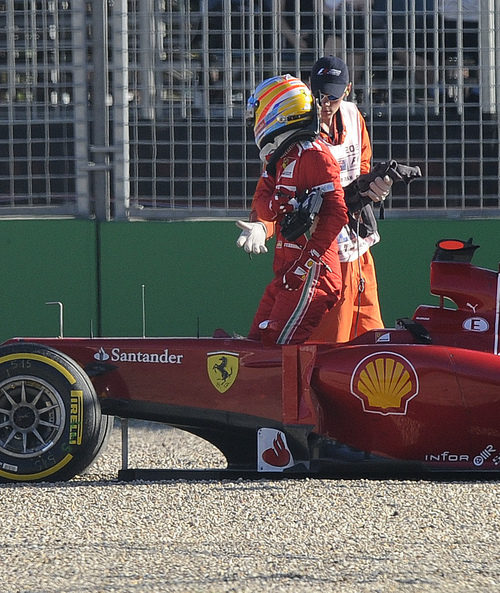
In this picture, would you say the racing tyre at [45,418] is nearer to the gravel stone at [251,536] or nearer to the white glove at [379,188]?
the gravel stone at [251,536]

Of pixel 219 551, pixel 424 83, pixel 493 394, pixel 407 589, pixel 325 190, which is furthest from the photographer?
pixel 424 83

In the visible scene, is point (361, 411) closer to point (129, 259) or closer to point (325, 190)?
point (325, 190)

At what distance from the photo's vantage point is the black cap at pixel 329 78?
647cm

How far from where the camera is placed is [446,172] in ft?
28.7

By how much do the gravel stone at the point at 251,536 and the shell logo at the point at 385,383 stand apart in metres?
0.32

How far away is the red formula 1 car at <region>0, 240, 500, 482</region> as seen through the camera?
5.55 metres

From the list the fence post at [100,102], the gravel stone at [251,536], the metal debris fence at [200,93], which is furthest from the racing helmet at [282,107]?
the fence post at [100,102]

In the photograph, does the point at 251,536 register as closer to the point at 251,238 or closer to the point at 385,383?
the point at 385,383

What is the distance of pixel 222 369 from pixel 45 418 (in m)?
0.79

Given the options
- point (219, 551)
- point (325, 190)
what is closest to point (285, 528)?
point (219, 551)

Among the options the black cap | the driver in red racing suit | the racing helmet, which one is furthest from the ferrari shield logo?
the black cap

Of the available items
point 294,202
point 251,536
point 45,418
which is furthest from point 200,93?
point 251,536

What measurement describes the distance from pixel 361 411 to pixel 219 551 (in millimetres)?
1402

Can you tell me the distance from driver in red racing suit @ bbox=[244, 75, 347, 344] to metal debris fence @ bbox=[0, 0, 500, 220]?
2455 mm
